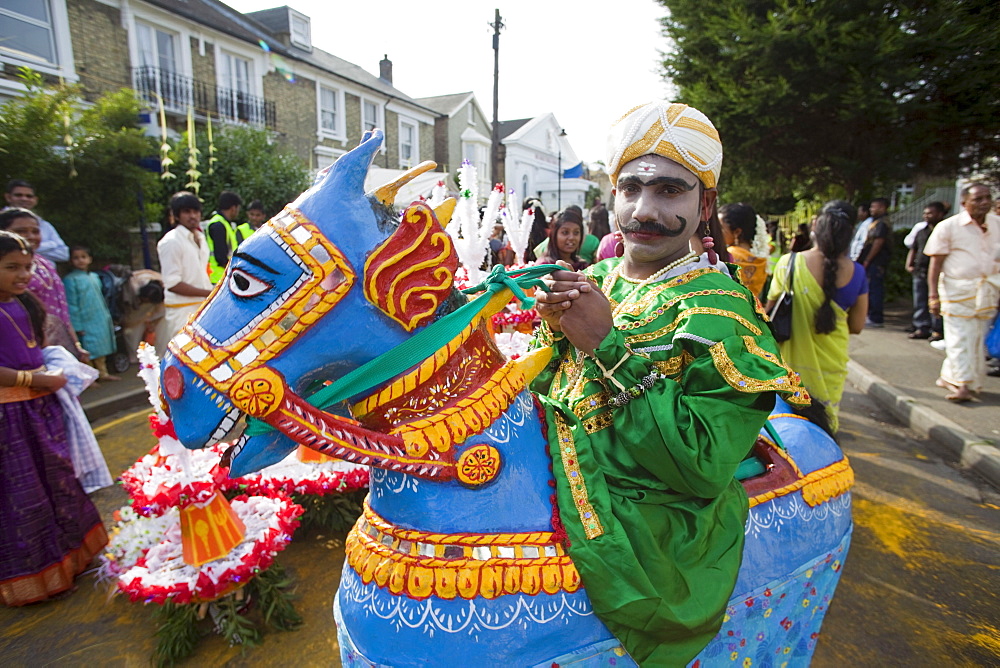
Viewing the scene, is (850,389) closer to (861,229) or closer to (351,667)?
(861,229)

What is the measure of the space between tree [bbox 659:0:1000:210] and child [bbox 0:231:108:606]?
42.0ft

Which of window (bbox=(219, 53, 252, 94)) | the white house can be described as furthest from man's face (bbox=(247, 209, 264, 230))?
the white house

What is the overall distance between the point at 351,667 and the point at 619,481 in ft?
2.56

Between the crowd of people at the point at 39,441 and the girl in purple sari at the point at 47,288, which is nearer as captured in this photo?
the crowd of people at the point at 39,441

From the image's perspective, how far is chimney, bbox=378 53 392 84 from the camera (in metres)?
27.1

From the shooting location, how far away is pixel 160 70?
1340 centimetres

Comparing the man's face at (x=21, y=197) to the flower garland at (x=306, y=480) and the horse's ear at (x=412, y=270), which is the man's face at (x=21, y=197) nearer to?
the flower garland at (x=306, y=480)

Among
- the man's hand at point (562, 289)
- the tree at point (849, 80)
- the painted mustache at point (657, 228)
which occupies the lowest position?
the man's hand at point (562, 289)

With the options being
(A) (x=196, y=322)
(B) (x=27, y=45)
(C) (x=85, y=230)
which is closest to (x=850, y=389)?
(A) (x=196, y=322)

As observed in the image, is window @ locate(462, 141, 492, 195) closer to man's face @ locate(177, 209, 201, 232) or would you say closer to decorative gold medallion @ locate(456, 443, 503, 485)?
man's face @ locate(177, 209, 201, 232)

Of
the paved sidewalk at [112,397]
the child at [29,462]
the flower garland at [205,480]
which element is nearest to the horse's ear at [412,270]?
the flower garland at [205,480]

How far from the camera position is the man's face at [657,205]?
1489 millimetres

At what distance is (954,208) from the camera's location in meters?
18.8

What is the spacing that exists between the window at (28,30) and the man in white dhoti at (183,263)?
26.8 ft
